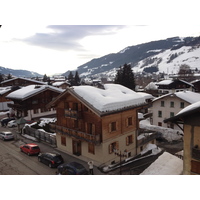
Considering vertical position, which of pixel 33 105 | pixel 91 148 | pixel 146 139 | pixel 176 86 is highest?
pixel 176 86

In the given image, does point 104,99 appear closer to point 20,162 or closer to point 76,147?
point 76,147

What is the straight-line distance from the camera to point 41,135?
2081cm

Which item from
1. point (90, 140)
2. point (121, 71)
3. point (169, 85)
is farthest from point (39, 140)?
point (169, 85)

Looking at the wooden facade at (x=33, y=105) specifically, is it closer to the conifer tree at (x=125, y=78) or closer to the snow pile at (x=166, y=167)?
the conifer tree at (x=125, y=78)

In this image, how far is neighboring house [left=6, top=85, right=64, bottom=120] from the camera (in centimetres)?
2831

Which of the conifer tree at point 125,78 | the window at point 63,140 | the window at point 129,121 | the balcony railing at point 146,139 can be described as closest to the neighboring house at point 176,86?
the conifer tree at point 125,78

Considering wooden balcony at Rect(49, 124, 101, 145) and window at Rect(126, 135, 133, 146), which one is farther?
window at Rect(126, 135, 133, 146)

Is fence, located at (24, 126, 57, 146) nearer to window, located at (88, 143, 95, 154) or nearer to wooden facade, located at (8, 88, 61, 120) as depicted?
window, located at (88, 143, 95, 154)

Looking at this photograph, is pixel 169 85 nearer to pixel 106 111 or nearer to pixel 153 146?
pixel 153 146

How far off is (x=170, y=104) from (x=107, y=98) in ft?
56.8

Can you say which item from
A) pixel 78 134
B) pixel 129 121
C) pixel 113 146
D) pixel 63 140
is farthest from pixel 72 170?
pixel 129 121

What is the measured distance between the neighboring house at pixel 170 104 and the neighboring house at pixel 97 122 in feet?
39.2

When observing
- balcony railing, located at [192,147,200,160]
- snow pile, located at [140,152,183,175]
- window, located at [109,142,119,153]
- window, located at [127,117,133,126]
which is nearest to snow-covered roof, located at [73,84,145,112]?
window, located at [127,117,133,126]

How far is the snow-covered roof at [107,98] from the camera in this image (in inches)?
560
